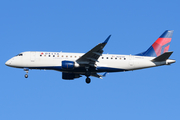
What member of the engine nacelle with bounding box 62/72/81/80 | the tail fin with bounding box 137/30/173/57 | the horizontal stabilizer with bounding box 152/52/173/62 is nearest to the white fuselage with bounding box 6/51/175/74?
the horizontal stabilizer with bounding box 152/52/173/62

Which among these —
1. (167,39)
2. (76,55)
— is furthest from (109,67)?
(167,39)

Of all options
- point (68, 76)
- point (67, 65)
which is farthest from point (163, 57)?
point (68, 76)

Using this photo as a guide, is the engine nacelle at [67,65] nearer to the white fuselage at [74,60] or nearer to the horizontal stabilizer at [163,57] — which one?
the white fuselage at [74,60]

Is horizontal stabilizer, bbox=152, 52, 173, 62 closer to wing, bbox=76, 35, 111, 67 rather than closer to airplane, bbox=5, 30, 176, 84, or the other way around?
airplane, bbox=5, 30, 176, 84

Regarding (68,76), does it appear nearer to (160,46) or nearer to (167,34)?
(160,46)

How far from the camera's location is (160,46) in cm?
5184

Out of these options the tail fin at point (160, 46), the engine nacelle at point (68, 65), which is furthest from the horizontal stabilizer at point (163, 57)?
the engine nacelle at point (68, 65)

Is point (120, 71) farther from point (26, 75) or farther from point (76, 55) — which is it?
point (26, 75)

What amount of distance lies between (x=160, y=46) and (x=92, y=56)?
12410mm

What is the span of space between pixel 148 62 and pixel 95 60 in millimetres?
8445

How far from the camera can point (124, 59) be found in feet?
160

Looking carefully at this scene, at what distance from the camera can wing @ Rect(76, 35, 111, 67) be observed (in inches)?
1745

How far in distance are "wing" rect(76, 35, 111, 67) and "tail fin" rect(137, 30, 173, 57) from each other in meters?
8.17

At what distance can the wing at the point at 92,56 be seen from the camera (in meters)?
44.3
